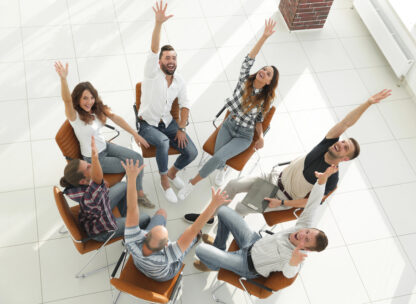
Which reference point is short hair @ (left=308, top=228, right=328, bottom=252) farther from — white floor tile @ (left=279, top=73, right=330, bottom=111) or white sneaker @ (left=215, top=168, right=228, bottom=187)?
white floor tile @ (left=279, top=73, right=330, bottom=111)

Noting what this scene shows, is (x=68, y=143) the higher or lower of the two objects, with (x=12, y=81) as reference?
higher

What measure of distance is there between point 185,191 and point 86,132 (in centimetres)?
114

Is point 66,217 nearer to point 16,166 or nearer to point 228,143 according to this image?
point 16,166

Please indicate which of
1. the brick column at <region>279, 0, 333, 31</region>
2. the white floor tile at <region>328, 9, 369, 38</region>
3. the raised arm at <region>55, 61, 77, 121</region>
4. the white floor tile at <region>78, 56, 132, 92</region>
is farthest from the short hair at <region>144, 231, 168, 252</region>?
the white floor tile at <region>328, 9, 369, 38</region>

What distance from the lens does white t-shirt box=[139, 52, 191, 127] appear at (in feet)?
11.2

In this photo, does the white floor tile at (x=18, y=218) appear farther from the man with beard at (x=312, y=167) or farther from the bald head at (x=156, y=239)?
the man with beard at (x=312, y=167)

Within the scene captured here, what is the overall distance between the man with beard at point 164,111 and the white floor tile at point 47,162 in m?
0.93

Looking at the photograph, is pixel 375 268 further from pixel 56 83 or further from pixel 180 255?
pixel 56 83

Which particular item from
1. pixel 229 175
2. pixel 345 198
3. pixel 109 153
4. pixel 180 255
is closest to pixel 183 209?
pixel 229 175

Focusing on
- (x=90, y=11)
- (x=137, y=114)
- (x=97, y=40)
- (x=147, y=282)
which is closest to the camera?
(x=147, y=282)

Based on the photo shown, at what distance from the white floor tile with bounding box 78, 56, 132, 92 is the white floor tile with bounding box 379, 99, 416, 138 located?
120 inches

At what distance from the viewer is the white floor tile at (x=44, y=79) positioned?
4379 mm

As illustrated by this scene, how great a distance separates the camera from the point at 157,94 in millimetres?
3500

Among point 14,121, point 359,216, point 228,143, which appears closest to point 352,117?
point 228,143
